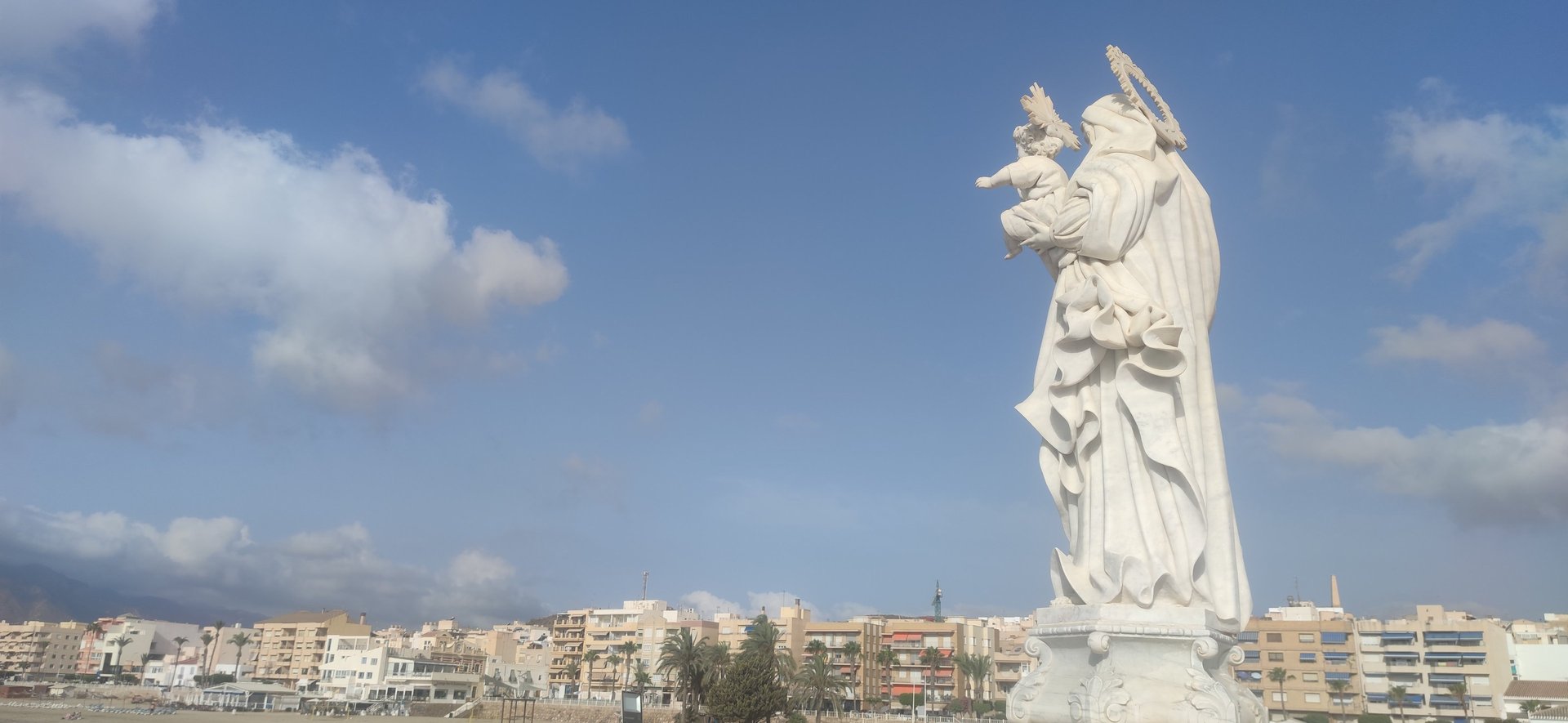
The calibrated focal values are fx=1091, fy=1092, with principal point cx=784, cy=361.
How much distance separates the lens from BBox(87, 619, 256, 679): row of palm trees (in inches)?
4592

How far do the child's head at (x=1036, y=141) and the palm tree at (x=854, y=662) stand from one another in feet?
247

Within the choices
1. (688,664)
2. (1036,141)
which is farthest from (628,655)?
(1036,141)

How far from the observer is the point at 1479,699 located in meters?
72.8

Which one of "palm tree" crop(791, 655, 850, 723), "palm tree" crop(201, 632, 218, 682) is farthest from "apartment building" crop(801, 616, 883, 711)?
"palm tree" crop(201, 632, 218, 682)

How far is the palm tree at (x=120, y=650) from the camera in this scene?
415 feet

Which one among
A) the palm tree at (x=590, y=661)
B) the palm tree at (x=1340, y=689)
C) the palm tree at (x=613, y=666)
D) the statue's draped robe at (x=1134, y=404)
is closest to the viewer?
the statue's draped robe at (x=1134, y=404)

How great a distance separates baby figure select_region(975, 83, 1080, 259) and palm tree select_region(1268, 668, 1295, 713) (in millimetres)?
72527

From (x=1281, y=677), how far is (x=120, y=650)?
123 m

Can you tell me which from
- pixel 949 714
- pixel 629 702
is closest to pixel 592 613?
pixel 949 714

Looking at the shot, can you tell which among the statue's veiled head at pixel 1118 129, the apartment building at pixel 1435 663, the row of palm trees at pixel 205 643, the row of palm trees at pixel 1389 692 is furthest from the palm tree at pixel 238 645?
the statue's veiled head at pixel 1118 129

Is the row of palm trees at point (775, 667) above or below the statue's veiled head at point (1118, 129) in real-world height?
below

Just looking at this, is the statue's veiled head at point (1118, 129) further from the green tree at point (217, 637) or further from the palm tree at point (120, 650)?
the palm tree at point (120, 650)

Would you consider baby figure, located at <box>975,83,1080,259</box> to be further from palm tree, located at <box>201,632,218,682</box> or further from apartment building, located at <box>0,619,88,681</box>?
apartment building, located at <box>0,619,88,681</box>

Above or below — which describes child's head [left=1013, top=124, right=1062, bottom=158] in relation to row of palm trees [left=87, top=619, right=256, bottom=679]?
above
